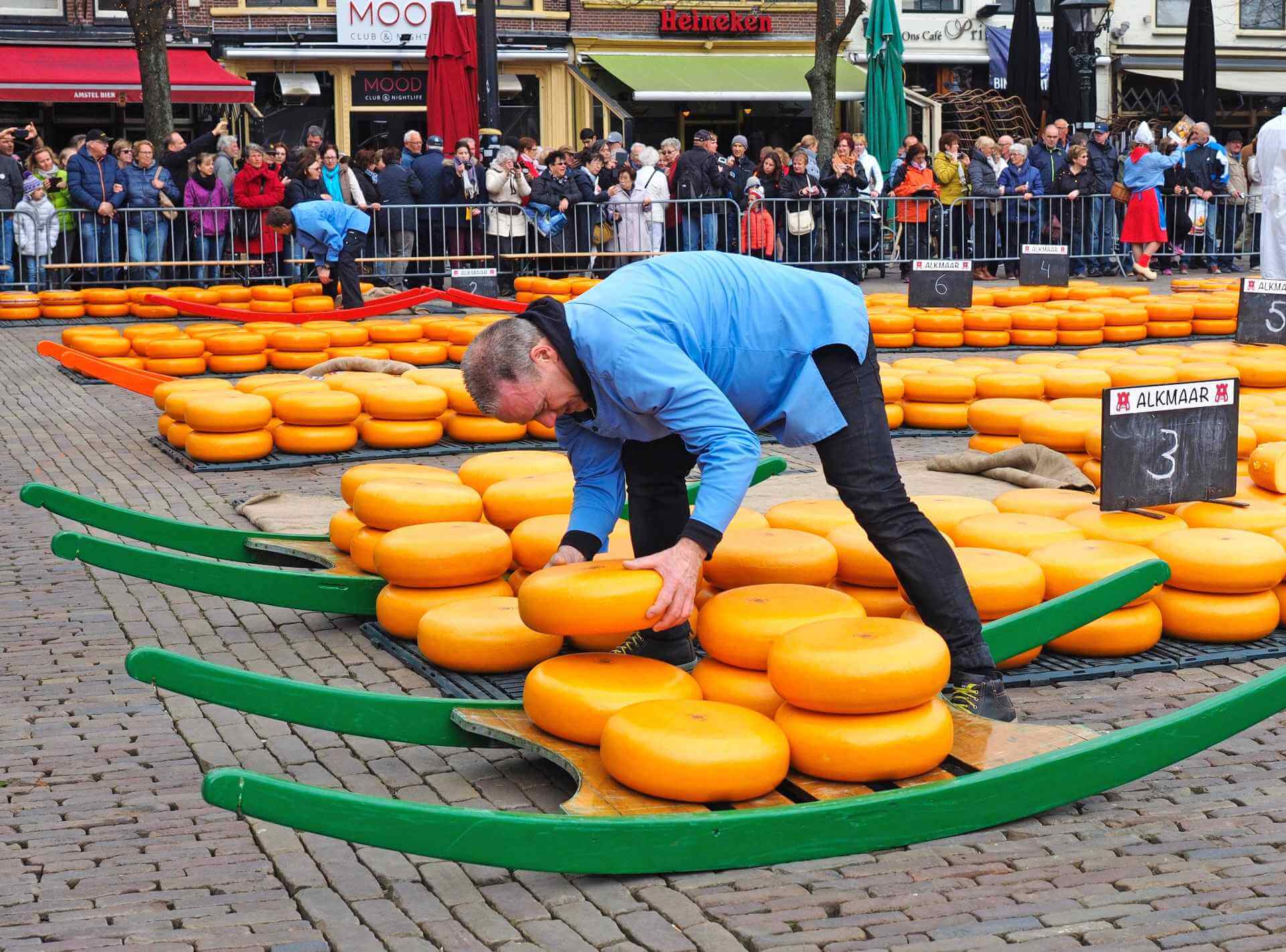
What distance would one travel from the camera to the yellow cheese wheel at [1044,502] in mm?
6309

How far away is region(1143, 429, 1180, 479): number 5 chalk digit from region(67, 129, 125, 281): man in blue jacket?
1419 cm

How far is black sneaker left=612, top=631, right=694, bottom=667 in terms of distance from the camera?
4.79 metres

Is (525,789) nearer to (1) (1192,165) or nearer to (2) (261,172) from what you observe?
(2) (261,172)

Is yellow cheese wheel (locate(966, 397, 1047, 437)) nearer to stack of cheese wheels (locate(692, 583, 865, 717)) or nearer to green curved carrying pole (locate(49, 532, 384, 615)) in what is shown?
green curved carrying pole (locate(49, 532, 384, 615))

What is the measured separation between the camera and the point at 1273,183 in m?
15.8

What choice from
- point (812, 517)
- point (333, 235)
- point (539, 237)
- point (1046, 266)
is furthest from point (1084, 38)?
point (812, 517)

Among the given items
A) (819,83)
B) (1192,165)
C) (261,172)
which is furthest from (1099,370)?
(819,83)

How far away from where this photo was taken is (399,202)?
1873 centimetres

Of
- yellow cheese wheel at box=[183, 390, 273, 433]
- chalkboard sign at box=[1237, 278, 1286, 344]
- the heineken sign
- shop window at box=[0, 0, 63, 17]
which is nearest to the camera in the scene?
yellow cheese wheel at box=[183, 390, 273, 433]

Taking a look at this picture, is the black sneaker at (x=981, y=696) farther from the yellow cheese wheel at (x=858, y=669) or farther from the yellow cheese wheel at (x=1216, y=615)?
the yellow cheese wheel at (x=1216, y=615)

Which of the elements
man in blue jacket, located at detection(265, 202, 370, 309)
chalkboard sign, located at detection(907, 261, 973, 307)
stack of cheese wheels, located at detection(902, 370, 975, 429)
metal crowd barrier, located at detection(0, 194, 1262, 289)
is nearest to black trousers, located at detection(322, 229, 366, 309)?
man in blue jacket, located at detection(265, 202, 370, 309)

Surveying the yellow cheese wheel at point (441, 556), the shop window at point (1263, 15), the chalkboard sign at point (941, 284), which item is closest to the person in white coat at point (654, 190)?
the chalkboard sign at point (941, 284)

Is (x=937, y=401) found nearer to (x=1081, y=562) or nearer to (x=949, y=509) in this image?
(x=949, y=509)

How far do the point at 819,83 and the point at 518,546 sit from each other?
20409 millimetres
